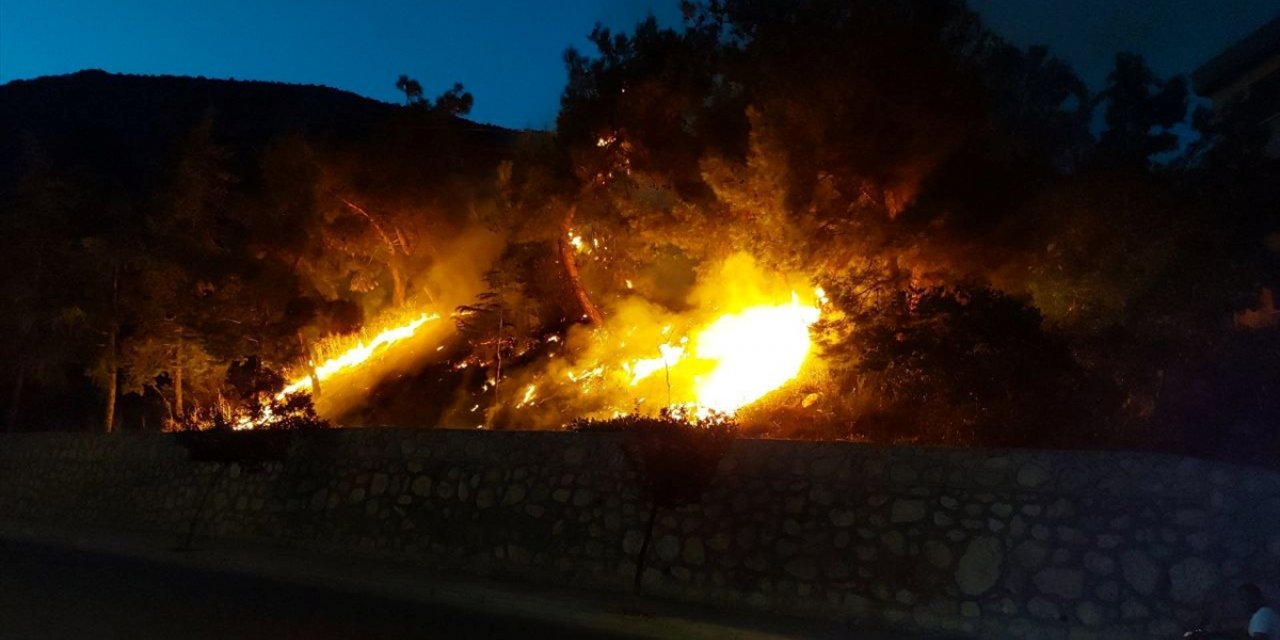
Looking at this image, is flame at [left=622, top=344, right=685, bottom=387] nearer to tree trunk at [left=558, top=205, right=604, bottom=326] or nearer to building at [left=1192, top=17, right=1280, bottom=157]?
tree trunk at [left=558, top=205, right=604, bottom=326]

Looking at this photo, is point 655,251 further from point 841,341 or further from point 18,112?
point 18,112

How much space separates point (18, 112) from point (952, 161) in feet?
248

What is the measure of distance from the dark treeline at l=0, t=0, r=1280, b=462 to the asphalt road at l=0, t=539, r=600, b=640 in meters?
6.11

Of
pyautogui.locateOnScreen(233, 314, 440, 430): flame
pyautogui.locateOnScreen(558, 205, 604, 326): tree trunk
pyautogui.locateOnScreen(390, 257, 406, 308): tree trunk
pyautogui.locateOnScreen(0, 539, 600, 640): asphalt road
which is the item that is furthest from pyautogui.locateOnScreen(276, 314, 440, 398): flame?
pyautogui.locateOnScreen(0, 539, 600, 640): asphalt road

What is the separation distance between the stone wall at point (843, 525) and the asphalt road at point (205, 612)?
2114mm

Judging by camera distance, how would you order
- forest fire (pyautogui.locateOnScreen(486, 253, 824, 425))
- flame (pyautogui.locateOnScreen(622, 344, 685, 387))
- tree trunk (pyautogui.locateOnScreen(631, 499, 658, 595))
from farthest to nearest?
flame (pyautogui.locateOnScreen(622, 344, 685, 387)) < forest fire (pyautogui.locateOnScreen(486, 253, 824, 425)) < tree trunk (pyautogui.locateOnScreen(631, 499, 658, 595))

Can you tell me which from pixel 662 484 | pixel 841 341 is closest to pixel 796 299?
pixel 841 341

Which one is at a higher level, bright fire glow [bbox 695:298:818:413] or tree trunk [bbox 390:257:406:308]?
A: tree trunk [bbox 390:257:406:308]

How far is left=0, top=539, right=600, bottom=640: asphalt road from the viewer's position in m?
9.23

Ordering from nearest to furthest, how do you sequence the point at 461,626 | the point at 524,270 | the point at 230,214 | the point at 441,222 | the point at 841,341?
the point at 461,626
the point at 841,341
the point at 524,270
the point at 230,214
the point at 441,222

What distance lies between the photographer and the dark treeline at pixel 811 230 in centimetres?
1202

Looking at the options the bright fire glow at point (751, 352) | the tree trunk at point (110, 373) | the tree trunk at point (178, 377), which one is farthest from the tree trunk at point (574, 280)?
the tree trunk at point (110, 373)

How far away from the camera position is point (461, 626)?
1019 cm

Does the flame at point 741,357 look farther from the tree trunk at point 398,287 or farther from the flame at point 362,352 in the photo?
the tree trunk at point 398,287
